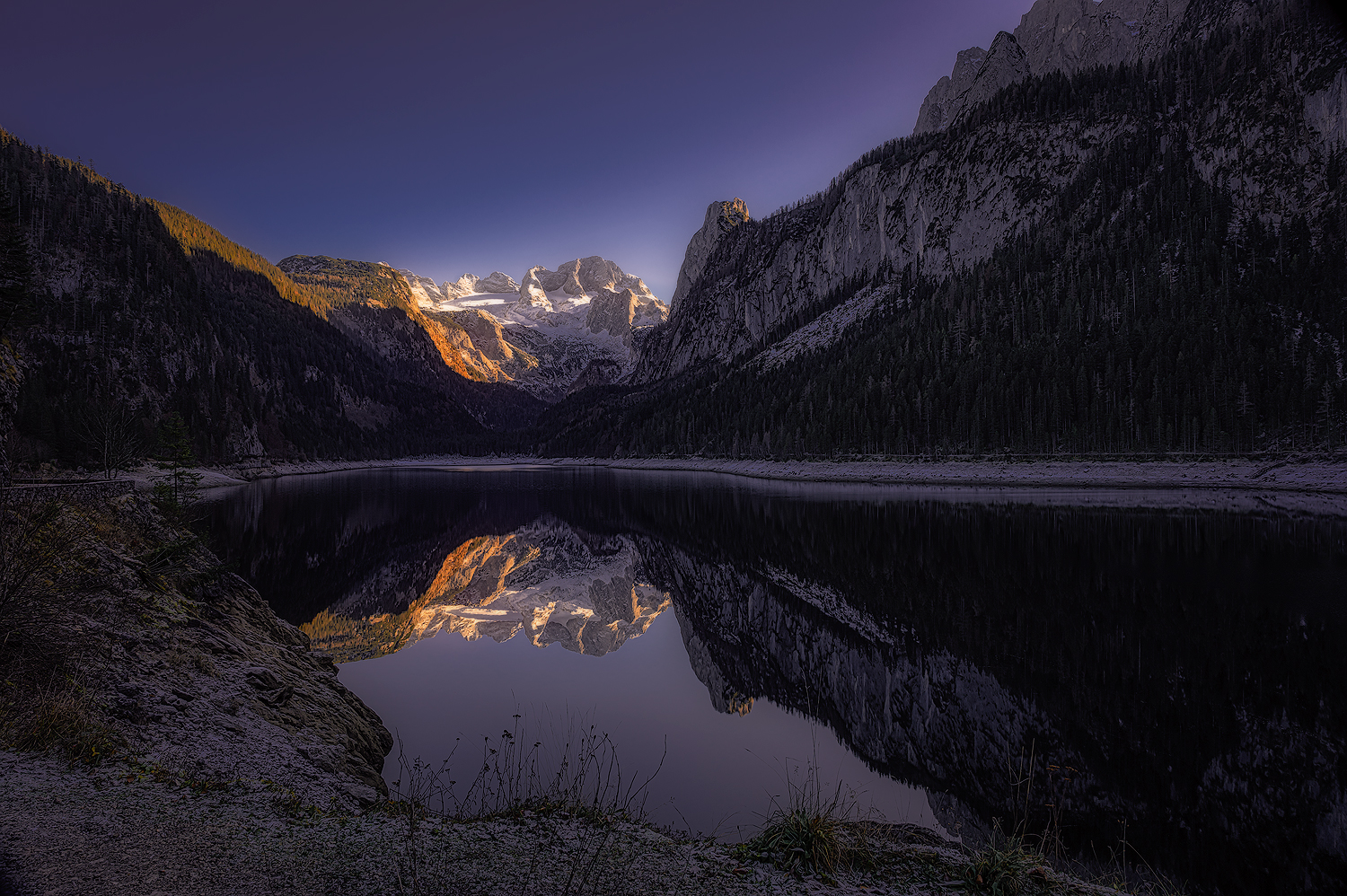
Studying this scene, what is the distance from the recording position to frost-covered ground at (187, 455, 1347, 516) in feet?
152

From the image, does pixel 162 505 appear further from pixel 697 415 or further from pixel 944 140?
pixel 944 140

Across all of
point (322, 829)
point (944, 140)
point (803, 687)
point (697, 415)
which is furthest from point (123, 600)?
point (944, 140)

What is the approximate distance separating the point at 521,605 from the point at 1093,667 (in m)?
17.7

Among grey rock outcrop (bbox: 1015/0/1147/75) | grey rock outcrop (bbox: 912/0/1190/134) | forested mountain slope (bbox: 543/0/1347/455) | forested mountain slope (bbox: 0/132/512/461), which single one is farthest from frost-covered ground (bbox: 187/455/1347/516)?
grey rock outcrop (bbox: 1015/0/1147/75)

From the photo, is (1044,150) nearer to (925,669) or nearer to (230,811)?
(925,669)

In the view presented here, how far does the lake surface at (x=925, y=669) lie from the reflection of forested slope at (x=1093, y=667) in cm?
6

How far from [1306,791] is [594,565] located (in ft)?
83.2

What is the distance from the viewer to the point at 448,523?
44.8 metres

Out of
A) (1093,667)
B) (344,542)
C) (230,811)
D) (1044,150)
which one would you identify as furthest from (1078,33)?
(230,811)

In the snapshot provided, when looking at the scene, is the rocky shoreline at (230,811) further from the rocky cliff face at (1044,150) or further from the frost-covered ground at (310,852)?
the rocky cliff face at (1044,150)

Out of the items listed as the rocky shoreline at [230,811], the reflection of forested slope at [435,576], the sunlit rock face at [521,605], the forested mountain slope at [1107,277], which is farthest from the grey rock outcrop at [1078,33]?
the rocky shoreline at [230,811]

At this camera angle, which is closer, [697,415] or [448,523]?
[448,523]

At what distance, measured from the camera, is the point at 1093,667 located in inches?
522

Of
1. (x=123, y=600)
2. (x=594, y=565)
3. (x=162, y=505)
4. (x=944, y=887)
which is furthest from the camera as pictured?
(x=594, y=565)
